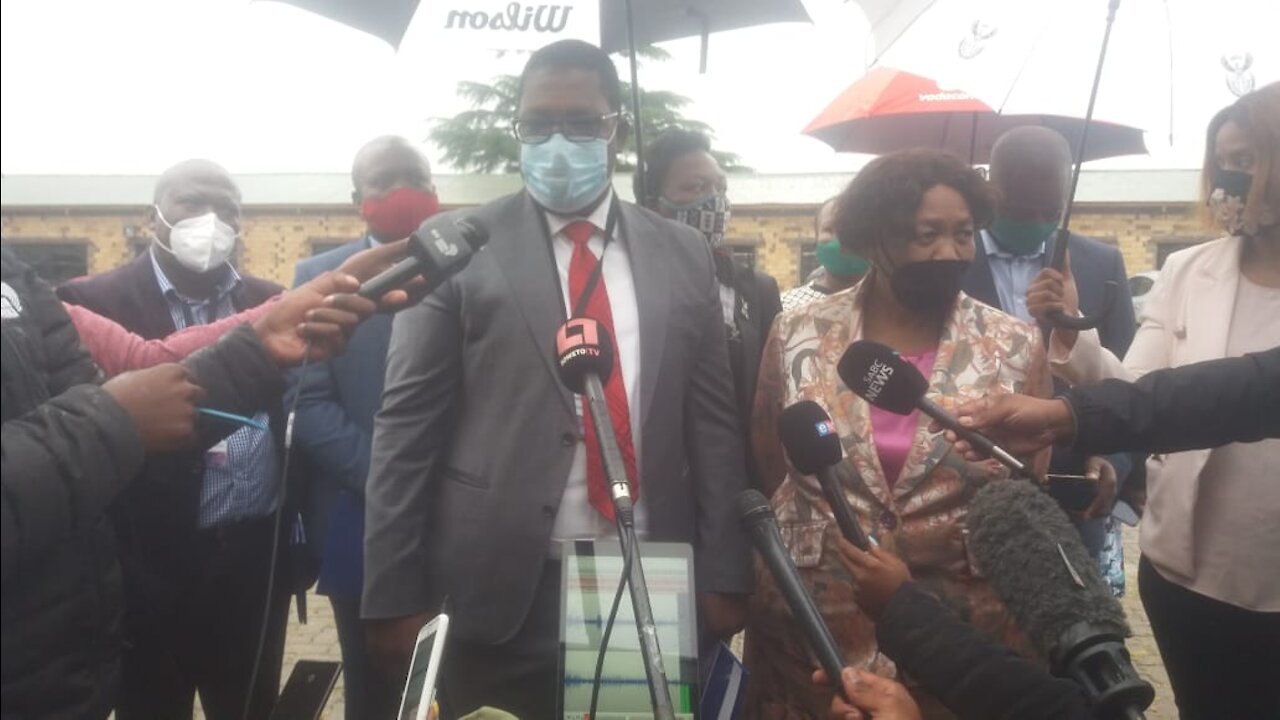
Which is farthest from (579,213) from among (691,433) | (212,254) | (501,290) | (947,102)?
(947,102)

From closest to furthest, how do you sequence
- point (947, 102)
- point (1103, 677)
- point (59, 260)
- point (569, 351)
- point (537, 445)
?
1. point (1103, 677)
2. point (569, 351)
3. point (59, 260)
4. point (537, 445)
5. point (947, 102)

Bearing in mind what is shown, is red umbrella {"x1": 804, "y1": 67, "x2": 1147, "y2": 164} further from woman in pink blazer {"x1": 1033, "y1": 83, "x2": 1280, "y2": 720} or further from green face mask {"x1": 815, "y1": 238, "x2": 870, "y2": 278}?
woman in pink blazer {"x1": 1033, "y1": 83, "x2": 1280, "y2": 720}

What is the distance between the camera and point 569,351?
2.08m

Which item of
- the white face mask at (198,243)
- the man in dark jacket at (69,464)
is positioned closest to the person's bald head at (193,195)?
the white face mask at (198,243)

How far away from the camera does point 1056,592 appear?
1.72 m

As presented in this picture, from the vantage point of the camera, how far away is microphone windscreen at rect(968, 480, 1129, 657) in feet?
5.49

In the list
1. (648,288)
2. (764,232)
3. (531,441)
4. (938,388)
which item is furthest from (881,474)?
(764,232)

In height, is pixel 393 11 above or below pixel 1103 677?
above

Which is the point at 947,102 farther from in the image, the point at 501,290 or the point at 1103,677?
the point at 1103,677

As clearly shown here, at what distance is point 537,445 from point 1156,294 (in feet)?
6.22

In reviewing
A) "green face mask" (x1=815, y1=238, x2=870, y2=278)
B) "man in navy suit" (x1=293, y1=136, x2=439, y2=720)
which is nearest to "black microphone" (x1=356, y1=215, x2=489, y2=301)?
"man in navy suit" (x1=293, y1=136, x2=439, y2=720)

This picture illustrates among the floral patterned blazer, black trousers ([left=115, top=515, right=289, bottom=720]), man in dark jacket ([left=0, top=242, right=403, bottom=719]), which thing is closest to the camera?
man in dark jacket ([left=0, top=242, right=403, bottom=719])

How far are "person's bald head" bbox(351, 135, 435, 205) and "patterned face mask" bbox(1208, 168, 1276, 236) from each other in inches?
106

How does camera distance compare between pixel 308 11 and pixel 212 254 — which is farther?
pixel 212 254
